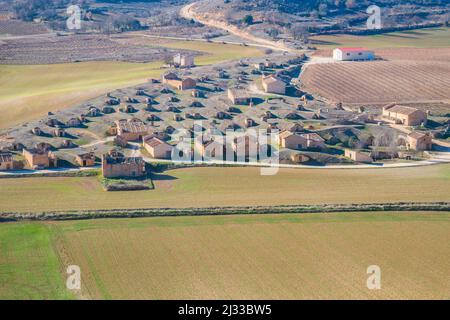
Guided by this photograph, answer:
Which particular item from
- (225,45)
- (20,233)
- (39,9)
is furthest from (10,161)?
(39,9)

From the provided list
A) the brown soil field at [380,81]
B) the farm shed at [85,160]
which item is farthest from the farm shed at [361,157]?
the brown soil field at [380,81]

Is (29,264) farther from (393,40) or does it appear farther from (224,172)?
(393,40)

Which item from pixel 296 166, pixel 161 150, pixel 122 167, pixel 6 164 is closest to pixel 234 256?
pixel 122 167

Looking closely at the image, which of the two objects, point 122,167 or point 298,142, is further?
point 298,142

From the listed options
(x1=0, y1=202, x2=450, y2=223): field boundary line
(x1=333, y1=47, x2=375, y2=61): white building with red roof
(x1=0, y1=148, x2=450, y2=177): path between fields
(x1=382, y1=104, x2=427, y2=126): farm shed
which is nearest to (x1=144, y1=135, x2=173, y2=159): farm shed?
(x1=0, y1=148, x2=450, y2=177): path between fields

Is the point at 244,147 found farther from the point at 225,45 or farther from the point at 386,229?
the point at 225,45
